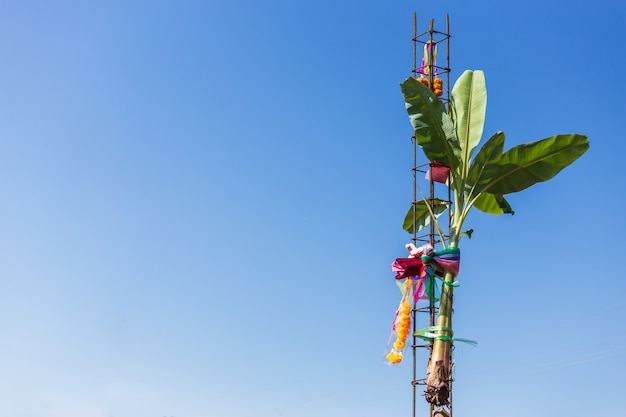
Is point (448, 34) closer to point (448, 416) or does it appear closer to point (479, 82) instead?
point (479, 82)

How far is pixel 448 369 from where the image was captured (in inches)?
789

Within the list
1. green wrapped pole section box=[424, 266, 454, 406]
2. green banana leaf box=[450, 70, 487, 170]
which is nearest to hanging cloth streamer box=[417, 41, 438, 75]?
green banana leaf box=[450, 70, 487, 170]

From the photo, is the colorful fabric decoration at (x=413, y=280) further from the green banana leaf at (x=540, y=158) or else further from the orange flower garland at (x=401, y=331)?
the green banana leaf at (x=540, y=158)

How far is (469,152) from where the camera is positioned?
21.2 metres


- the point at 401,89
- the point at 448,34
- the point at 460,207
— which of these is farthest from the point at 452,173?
the point at 448,34

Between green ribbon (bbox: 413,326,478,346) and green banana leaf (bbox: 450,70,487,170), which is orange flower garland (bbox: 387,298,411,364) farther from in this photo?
green banana leaf (bbox: 450,70,487,170)

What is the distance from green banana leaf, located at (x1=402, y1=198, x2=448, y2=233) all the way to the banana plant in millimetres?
796

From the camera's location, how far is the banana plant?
20.7m

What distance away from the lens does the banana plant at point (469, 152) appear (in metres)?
20.7

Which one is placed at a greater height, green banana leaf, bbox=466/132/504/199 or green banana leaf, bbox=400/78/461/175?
green banana leaf, bbox=400/78/461/175

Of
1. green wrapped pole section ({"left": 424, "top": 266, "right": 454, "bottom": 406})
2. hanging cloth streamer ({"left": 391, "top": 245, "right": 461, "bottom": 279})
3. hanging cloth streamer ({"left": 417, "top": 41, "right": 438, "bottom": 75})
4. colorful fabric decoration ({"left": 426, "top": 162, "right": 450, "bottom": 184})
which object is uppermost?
hanging cloth streamer ({"left": 417, "top": 41, "right": 438, "bottom": 75})

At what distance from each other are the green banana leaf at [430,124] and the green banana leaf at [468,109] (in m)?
0.35

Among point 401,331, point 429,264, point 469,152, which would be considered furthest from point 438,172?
point 401,331

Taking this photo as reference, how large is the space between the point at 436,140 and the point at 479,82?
1.69 m
